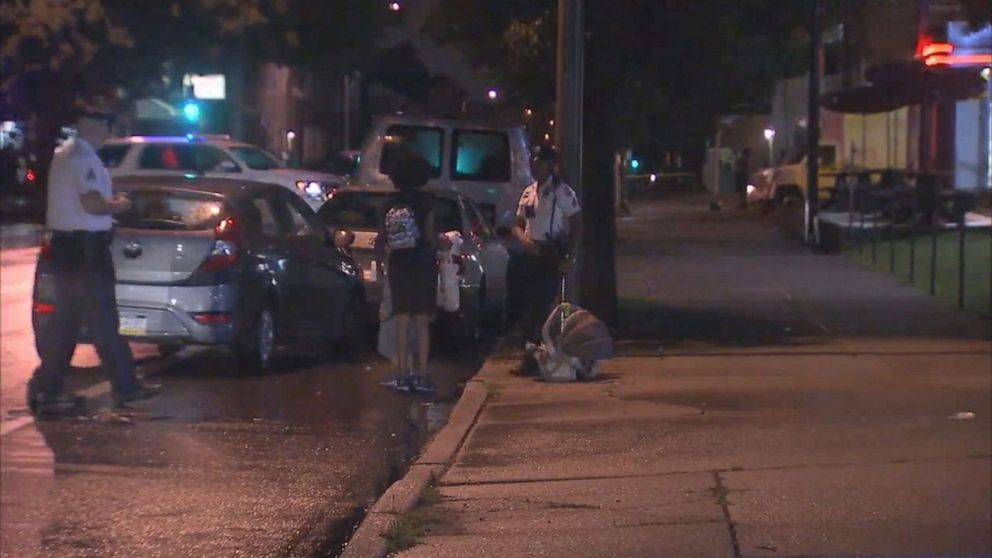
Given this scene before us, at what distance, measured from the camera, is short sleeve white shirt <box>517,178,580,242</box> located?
11141 millimetres

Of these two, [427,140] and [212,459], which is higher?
[427,140]

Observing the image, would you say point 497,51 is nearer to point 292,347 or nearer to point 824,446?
point 292,347

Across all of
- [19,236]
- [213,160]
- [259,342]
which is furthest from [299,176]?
[259,342]

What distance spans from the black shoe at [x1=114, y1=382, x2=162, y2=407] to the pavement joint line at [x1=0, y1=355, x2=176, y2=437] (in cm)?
19

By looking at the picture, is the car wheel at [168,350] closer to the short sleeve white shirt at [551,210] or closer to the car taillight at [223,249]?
the car taillight at [223,249]

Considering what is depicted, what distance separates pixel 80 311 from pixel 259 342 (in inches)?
80.6

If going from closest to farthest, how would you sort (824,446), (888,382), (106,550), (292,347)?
(106,550) → (824,446) → (888,382) → (292,347)

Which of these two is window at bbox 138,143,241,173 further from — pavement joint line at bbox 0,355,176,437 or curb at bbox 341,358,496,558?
curb at bbox 341,358,496,558

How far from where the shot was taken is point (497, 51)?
15109 mm

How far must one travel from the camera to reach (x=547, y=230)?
36.7 ft

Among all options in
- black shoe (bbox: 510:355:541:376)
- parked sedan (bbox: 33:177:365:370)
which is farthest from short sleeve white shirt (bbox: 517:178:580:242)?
parked sedan (bbox: 33:177:365:370)

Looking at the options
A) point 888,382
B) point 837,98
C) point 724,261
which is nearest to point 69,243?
point 888,382

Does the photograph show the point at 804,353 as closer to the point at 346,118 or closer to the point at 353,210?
the point at 353,210

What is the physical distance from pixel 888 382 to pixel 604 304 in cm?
379
